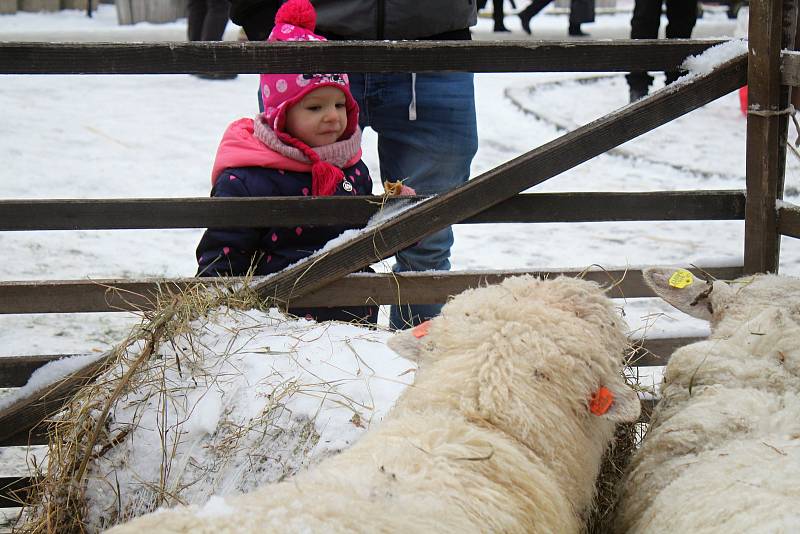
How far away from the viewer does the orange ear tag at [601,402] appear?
1998mm

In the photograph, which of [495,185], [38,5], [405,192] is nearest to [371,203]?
[405,192]

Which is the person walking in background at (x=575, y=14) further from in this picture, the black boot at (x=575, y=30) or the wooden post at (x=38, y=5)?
the wooden post at (x=38, y=5)

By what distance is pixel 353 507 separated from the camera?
5.18 feet

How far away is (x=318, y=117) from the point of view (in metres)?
3.59

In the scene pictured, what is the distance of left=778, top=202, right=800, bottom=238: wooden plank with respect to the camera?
324 centimetres

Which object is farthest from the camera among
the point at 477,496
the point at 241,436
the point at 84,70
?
the point at 84,70

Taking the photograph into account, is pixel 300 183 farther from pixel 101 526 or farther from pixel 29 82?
pixel 29 82

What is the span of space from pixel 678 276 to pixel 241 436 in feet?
4.77

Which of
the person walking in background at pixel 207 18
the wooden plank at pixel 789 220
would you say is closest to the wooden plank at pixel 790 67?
the wooden plank at pixel 789 220

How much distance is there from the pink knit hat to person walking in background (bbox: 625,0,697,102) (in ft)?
17.9

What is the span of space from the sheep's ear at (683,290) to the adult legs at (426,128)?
3.90ft

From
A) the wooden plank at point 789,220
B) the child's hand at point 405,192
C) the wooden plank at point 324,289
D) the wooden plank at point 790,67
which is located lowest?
the wooden plank at point 324,289

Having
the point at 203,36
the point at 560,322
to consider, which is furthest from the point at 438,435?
the point at 203,36

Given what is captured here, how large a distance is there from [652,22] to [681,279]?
6419 millimetres
